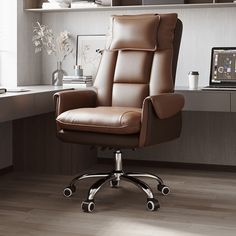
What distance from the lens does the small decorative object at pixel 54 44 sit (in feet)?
14.7

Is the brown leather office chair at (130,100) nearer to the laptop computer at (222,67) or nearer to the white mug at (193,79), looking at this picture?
the white mug at (193,79)

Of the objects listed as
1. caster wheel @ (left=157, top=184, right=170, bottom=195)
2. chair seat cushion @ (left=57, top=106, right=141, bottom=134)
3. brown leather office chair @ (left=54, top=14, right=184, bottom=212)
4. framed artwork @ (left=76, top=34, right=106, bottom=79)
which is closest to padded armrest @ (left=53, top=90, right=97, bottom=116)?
brown leather office chair @ (left=54, top=14, right=184, bottom=212)

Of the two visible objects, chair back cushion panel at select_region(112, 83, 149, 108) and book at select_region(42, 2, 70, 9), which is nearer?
chair back cushion panel at select_region(112, 83, 149, 108)

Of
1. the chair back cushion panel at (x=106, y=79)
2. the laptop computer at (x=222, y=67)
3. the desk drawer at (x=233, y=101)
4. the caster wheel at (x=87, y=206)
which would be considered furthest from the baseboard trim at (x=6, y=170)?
the desk drawer at (x=233, y=101)

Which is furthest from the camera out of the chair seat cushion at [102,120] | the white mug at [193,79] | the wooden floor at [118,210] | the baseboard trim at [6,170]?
the baseboard trim at [6,170]

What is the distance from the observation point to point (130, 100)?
3.64 metres

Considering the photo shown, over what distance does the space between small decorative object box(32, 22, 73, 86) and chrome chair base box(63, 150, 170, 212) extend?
1169 millimetres

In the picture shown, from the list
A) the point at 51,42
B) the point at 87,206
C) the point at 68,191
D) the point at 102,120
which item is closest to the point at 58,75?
the point at 51,42

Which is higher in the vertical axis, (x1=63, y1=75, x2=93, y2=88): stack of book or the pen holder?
the pen holder

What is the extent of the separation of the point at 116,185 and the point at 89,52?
1326 mm

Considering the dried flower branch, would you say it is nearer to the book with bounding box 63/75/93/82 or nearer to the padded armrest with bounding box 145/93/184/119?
the book with bounding box 63/75/93/82

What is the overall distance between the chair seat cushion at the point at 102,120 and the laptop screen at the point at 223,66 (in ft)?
3.39

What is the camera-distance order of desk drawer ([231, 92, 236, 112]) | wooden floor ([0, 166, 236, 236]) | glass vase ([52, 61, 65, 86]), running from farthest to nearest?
glass vase ([52, 61, 65, 86]) → desk drawer ([231, 92, 236, 112]) → wooden floor ([0, 166, 236, 236])

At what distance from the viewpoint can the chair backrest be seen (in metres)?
3.56
